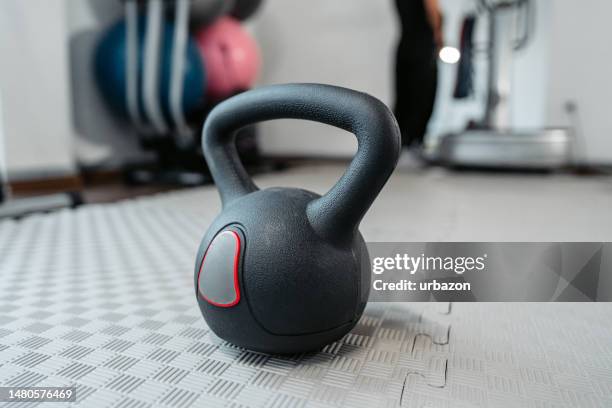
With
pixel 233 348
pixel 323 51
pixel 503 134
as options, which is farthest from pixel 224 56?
pixel 233 348

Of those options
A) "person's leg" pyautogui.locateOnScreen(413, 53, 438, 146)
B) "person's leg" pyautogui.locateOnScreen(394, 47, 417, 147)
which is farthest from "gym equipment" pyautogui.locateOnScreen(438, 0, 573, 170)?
"person's leg" pyautogui.locateOnScreen(394, 47, 417, 147)

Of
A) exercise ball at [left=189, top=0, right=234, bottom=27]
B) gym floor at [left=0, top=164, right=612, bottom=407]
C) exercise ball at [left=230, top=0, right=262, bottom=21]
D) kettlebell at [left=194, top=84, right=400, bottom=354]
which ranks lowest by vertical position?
gym floor at [left=0, top=164, right=612, bottom=407]

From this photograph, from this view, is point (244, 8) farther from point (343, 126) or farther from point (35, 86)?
point (343, 126)

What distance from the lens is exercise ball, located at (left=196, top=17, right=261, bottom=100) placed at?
8.46ft

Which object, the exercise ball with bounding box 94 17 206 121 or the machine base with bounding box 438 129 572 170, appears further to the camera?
the machine base with bounding box 438 129 572 170

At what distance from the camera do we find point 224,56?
2.60 meters

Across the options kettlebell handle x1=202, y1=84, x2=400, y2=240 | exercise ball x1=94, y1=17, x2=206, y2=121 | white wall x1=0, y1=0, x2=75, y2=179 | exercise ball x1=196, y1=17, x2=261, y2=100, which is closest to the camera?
kettlebell handle x1=202, y1=84, x2=400, y2=240

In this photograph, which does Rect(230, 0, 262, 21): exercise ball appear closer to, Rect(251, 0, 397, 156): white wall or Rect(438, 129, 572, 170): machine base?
Rect(251, 0, 397, 156): white wall

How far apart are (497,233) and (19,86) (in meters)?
1.95

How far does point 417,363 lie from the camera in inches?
20.8

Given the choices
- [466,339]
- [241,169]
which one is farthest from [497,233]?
[241,169]

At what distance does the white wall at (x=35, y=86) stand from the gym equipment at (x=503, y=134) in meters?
2.13

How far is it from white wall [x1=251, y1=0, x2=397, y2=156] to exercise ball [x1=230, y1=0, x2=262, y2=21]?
19.8 inches

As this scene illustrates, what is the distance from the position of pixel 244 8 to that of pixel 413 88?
1.12 metres
